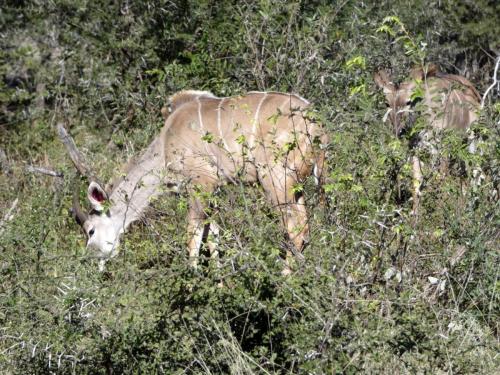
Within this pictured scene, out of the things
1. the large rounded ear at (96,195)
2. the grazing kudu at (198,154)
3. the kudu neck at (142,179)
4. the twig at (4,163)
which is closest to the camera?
the grazing kudu at (198,154)

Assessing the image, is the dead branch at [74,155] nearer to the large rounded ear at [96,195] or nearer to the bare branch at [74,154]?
the bare branch at [74,154]

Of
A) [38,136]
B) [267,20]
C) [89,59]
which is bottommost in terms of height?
[38,136]

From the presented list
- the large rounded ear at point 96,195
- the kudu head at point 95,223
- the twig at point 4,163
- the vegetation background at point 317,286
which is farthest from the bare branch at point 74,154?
the twig at point 4,163

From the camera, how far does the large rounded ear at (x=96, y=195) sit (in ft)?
21.5

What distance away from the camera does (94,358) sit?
4328mm

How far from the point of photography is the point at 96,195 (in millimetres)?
6652

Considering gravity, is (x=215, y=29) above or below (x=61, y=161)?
above

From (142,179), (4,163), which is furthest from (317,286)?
(4,163)

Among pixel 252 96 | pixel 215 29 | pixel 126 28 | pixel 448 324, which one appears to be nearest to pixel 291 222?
pixel 252 96

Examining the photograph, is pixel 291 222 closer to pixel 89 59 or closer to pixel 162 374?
pixel 162 374

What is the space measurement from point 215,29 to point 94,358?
14.8 ft

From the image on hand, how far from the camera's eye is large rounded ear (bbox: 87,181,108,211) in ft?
21.5

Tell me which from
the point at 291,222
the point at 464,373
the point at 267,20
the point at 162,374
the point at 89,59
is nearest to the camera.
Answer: the point at 464,373

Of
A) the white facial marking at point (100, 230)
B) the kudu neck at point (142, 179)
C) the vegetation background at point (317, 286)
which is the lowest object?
the white facial marking at point (100, 230)
